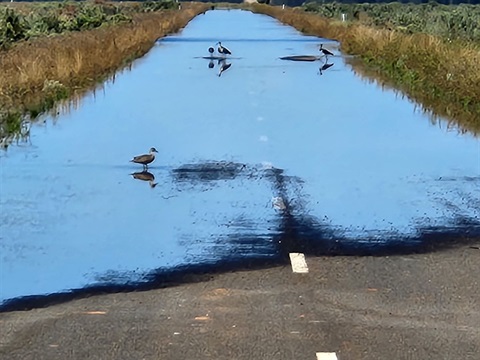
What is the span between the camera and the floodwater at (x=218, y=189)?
980 cm

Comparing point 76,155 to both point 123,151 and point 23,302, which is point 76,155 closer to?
point 123,151

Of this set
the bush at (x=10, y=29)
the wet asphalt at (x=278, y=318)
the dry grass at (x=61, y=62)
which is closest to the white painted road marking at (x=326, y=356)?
the wet asphalt at (x=278, y=318)

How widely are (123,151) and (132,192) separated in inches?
128

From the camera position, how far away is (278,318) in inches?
Result: 303

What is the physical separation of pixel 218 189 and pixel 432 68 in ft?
52.6

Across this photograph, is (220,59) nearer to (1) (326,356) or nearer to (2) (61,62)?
(2) (61,62)

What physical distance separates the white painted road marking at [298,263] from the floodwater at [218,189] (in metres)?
0.13

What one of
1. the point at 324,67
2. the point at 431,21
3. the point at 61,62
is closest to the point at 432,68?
the point at 324,67

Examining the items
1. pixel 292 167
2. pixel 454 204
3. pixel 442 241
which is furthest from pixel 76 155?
pixel 442 241

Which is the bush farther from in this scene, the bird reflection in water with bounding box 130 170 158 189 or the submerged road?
the bird reflection in water with bounding box 130 170 158 189

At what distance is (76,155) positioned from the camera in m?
15.6

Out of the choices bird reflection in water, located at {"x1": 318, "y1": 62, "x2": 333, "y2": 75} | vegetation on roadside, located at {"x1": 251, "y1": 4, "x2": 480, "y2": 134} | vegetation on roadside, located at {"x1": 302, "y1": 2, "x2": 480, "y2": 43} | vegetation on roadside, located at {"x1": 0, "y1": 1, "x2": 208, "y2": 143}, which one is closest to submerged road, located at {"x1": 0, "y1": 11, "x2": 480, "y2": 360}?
vegetation on roadside, located at {"x1": 0, "y1": 1, "x2": 208, "y2": 143}

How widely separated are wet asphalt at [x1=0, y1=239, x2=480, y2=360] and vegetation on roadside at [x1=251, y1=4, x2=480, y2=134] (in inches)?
405

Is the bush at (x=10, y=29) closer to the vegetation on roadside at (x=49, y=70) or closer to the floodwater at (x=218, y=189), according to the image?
the vegetation on roadside at (x=49, y=70)
